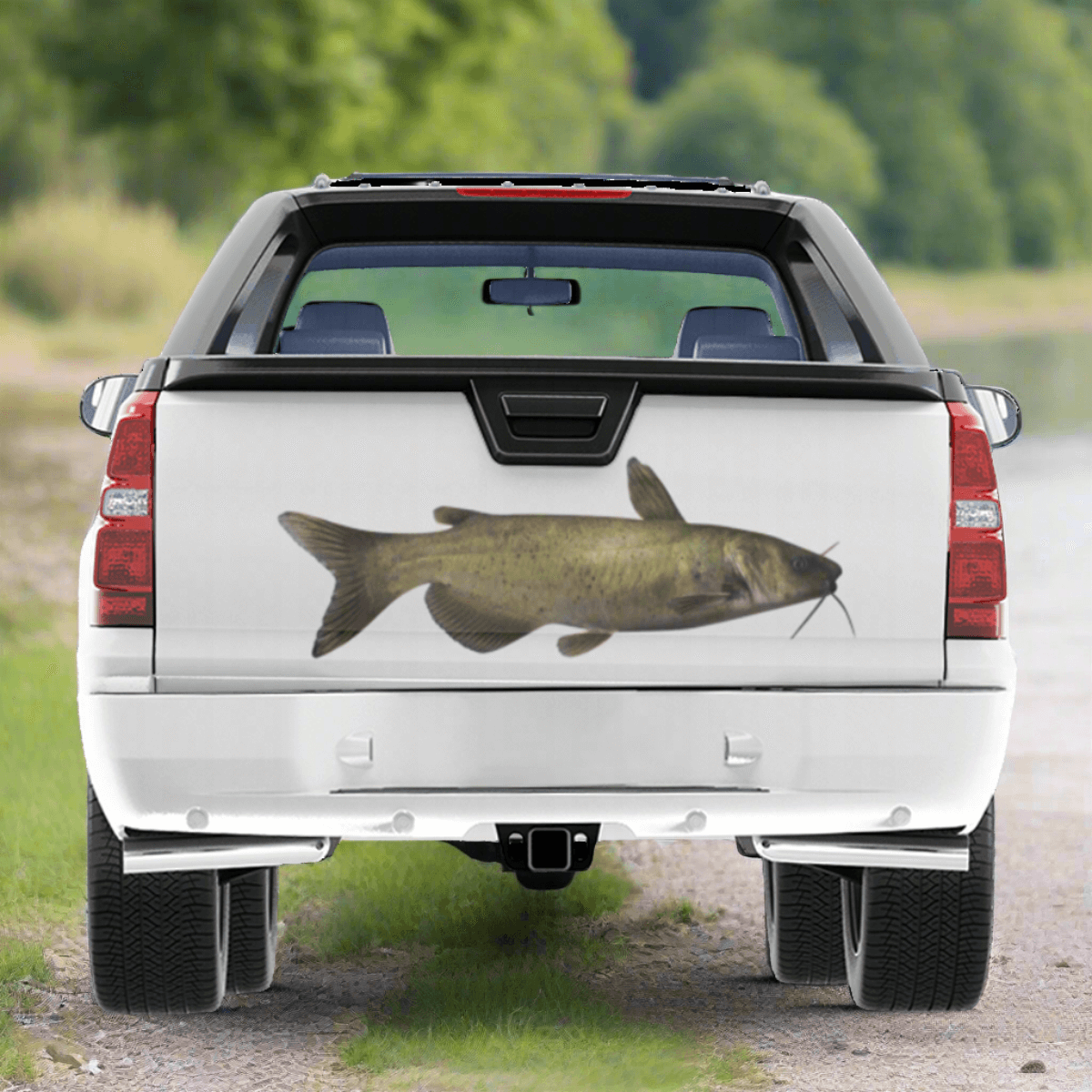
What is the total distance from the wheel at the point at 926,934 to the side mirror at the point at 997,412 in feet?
2.83

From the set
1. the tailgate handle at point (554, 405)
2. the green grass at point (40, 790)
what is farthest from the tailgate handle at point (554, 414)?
the green grass at point (40, 790)

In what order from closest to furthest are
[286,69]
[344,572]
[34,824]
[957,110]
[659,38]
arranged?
[344,572]
[34,824]
[286,69]
[957,110]
[659,38]

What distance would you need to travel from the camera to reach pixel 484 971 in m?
5.34

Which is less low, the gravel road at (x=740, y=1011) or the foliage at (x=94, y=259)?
the foliage at (x=94, y=259)

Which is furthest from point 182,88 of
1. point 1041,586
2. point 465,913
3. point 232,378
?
point 232,378

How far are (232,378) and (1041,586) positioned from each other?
15199mm

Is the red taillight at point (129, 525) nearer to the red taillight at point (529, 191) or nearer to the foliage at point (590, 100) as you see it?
the red taillight at point (529, 191)

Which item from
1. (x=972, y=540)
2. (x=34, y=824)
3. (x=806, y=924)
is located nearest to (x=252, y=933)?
(x=806, y=924)

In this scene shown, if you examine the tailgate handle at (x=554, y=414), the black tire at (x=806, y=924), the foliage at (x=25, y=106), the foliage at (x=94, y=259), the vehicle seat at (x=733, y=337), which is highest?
the foliage at (x=25, y=106)

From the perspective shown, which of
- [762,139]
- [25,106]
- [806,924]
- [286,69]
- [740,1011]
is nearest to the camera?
[740,1011]

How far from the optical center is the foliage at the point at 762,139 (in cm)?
8062

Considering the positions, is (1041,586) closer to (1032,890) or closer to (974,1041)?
(1032,890)

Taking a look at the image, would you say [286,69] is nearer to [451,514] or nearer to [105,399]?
[105,399]

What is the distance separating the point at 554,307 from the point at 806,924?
494 centimetres
